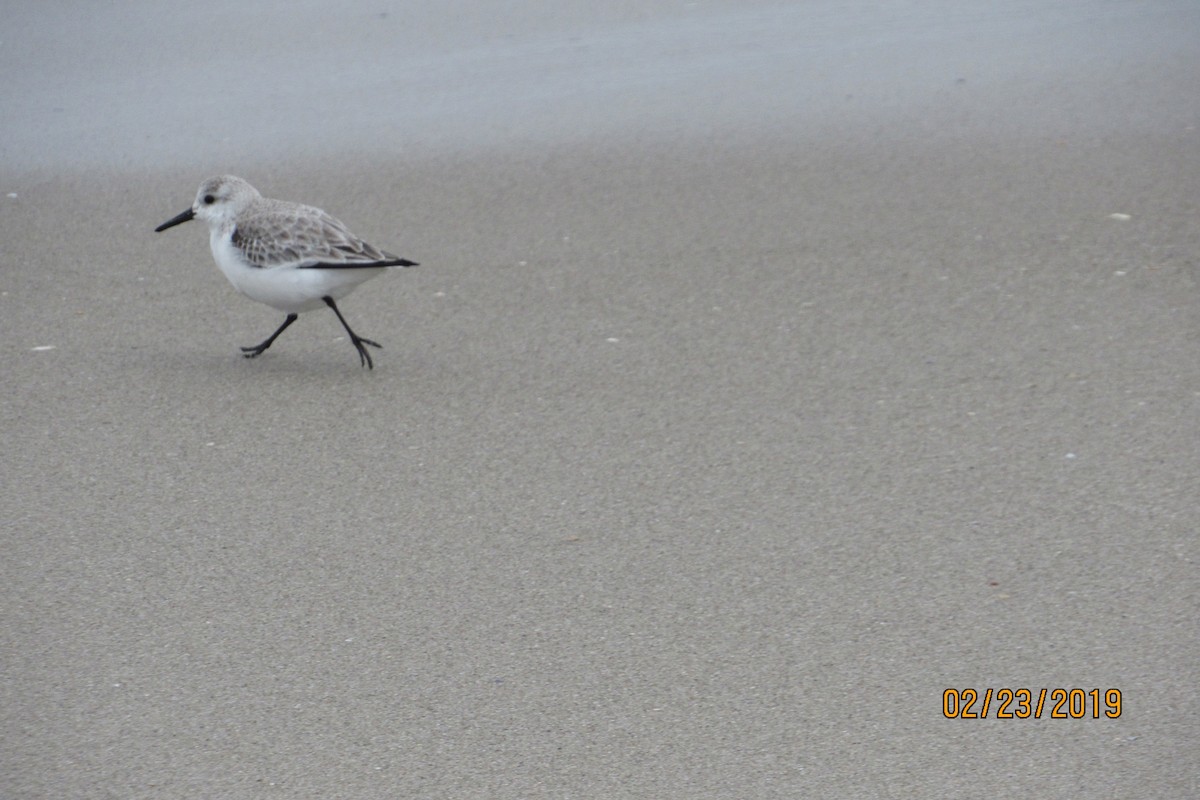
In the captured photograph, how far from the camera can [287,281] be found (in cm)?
556

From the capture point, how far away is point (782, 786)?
326 cm

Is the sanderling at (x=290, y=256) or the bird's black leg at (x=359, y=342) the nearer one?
the sanderling at (x=290, y=256)

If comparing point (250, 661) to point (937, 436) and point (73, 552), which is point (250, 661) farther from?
point (937, 436)

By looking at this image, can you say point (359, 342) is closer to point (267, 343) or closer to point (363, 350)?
point (363, 350)

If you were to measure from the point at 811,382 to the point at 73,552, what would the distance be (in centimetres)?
263

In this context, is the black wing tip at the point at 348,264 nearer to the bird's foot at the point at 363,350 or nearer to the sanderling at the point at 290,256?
the sanderling at the point at 290,256

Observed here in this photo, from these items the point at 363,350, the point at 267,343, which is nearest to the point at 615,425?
the point at 363,350

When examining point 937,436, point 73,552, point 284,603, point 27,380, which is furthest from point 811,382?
point 27,380

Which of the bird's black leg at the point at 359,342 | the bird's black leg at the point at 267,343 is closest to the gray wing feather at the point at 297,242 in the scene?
the bird's black leg at the point at 359,342

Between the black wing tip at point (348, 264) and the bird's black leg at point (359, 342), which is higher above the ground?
the black wing tip at point (348, 264)

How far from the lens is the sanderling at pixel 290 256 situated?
5.55m

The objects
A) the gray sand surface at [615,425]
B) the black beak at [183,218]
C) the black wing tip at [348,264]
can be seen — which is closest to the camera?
the gray sand surface at [615,425]

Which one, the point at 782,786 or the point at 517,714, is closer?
the point at 782,786

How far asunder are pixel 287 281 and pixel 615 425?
1.40 metres
